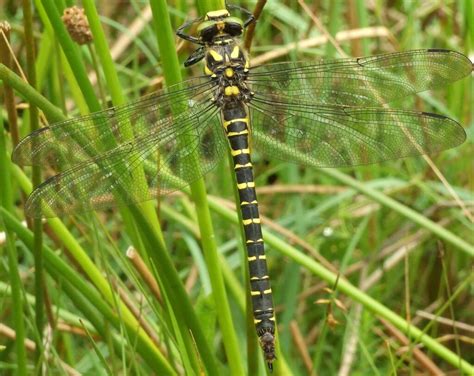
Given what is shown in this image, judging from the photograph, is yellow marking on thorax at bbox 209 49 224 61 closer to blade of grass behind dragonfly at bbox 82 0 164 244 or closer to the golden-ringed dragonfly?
the golden-ringed dragonfly

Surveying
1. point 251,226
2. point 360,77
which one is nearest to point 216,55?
point 360,77

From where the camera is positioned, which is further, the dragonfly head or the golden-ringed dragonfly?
the dragonfly head

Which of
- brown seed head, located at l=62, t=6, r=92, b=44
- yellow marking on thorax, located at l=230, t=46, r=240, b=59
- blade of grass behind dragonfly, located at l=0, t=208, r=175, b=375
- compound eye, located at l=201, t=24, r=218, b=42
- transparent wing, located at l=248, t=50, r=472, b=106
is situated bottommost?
blade of grass behind dragonfly, located at l=0, t=208, r=175, b=375

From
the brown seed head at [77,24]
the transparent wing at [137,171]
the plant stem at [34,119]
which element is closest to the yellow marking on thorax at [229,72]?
the transparent wing at [137,171]

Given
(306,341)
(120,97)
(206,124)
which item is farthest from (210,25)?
(306,341)

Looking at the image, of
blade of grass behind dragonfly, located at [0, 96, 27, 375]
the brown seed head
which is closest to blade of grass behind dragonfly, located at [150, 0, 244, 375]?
the brown seed head

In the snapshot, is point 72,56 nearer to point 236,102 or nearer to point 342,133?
point 236,102

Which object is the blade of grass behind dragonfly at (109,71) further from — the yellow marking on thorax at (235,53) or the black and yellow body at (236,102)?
the yellow marking on thorax at (235,53)

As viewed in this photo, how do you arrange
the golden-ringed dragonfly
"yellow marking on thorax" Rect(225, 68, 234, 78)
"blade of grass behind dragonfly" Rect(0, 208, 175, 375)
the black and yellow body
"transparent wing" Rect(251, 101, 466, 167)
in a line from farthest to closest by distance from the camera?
"yellow marking on thorax" Rect(225, 68, 234, 78) < "transparent wing" Rect(251, 101, 466, 167) < the black and yellow body < the golden-ringed dragonfly < "blade of grass behind dragonfly" Rect(0, 208, 175, 375)
